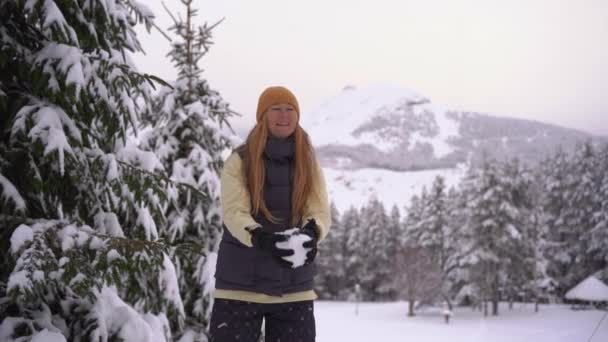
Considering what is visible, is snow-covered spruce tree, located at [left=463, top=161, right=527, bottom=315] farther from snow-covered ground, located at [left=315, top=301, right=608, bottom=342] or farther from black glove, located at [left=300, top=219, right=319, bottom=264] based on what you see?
black glove, located at [left=300, top=219, right=319, bottom=264]

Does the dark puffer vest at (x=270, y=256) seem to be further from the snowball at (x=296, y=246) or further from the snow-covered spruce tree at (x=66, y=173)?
the snow-covered spruce tree at (x=66, y=173)

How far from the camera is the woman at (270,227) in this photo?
3090mm

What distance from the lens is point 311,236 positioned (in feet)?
10.0

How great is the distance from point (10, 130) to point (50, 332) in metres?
1.42

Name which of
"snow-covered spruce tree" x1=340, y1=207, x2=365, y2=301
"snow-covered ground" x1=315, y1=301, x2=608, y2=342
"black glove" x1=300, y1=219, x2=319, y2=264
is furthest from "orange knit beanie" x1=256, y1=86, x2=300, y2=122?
"snow-covered spruce tree" x1=340, y1=207, x2=365, y2=301

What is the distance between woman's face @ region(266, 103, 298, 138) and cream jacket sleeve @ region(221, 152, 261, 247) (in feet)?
1.03

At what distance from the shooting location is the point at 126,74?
146 inches

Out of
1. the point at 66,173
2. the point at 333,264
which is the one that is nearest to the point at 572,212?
the point at 333,264

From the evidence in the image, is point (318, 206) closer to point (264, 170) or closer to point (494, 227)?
point (264, 170)

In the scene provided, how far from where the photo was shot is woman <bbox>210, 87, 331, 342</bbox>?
3.09 meters

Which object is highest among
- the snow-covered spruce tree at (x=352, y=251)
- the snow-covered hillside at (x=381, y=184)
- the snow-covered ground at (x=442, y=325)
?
the snow-covered hillside at (x=381, y=184)

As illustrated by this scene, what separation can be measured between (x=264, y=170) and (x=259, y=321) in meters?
1.01

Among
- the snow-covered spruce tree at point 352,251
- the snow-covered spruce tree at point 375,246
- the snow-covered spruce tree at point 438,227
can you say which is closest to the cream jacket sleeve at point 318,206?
the snow-covered spruce tree at point 438,227

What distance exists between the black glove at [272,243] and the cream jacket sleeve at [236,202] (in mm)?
46
